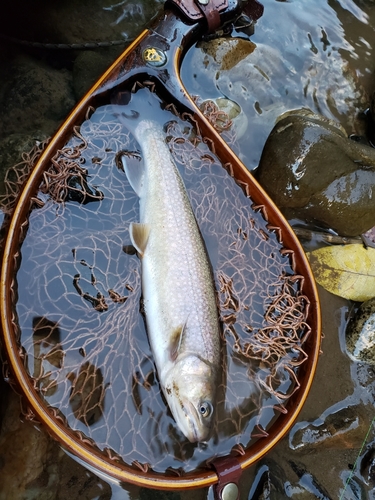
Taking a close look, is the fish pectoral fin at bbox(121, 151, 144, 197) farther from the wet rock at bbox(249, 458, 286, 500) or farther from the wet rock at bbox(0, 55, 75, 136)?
the wet rock at bbox(249, 458, 286, 500)

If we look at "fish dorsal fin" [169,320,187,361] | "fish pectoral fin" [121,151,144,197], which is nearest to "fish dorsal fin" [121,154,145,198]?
"fish pectoral fin" [121,151,144,197]

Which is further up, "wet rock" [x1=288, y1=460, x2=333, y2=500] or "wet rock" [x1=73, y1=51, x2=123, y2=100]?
"wet rock" [x1=73, y1=51, x2=123, y2=100]

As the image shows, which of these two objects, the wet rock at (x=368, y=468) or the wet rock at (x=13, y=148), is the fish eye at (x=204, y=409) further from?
the wet rock at (x=13, y=148)

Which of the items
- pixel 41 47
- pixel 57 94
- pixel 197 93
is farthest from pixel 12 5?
pixel 197 93

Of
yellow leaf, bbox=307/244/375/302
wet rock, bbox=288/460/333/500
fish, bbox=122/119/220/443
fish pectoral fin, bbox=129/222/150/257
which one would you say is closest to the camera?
fish, bbox=122/119/220/443

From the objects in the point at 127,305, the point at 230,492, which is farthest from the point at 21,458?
the point at 230,492

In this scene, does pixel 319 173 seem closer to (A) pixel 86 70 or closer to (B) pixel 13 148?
(A) pixel 86 70

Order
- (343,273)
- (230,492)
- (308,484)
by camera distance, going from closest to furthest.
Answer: (230,492) < (308,484) < (343,273)
